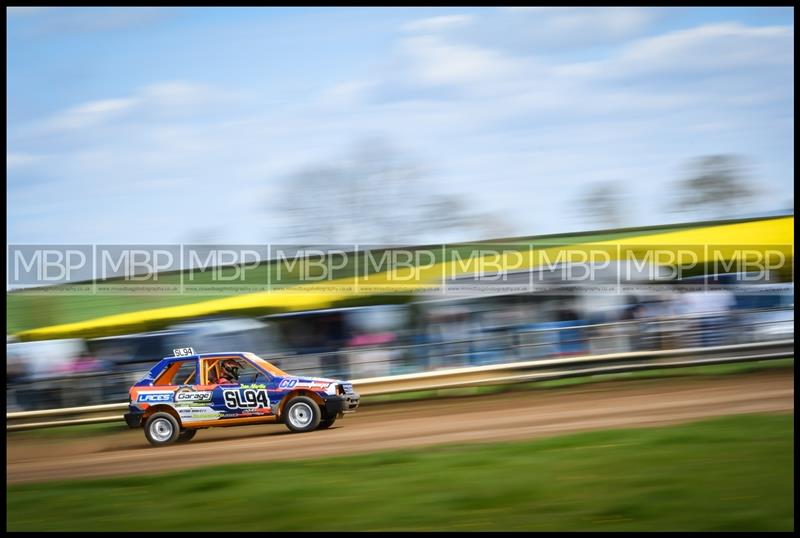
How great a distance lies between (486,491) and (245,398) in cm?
489

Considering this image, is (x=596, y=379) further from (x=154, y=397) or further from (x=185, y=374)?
(x=154, y=397)

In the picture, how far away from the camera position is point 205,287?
1650 cm

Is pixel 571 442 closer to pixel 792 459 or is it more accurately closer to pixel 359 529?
pixel 792 459

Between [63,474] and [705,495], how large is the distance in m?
7.48

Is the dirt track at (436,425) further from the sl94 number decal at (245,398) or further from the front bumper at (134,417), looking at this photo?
the sl94 number decal at (245,398)

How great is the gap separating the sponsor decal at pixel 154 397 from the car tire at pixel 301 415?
5.43 feet

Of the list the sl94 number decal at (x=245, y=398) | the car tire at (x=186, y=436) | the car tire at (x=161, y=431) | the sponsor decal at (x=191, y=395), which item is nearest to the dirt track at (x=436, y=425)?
the car tire at (x=186, y=436)

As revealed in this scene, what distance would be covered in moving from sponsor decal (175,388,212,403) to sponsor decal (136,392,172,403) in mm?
128

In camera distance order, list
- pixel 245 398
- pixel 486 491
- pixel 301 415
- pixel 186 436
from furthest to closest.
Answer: pixel 186 436
pixel 301 415
pixel 245 398
pixel 486 491

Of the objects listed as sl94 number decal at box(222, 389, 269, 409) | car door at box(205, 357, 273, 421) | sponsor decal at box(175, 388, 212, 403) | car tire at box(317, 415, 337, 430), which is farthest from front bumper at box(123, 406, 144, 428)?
car tire at box(317, 415, 337, 430)

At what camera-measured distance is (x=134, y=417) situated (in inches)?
456

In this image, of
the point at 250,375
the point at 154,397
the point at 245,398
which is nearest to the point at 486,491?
the point at 245,398

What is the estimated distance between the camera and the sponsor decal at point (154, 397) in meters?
11.6

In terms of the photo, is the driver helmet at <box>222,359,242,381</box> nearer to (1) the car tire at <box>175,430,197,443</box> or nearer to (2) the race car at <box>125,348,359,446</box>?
(2) the race car at <box>125,348,359,446</box>
